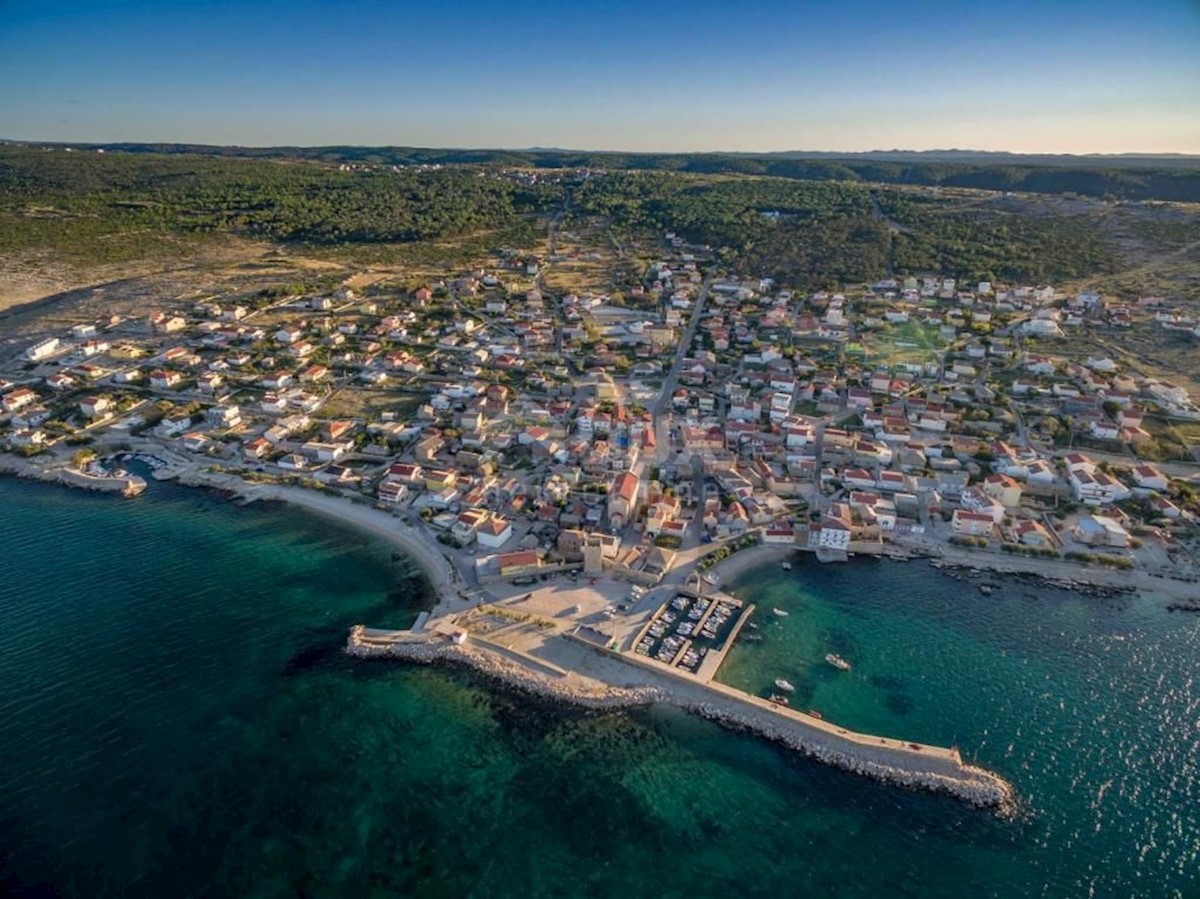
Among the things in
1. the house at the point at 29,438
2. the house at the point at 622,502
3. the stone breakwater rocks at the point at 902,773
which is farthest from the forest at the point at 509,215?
the stone breakwater rocks at the point at 902,773

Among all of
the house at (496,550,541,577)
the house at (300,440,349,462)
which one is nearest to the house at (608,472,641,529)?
the house at (496,550,541,577)

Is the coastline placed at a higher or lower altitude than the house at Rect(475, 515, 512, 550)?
lower

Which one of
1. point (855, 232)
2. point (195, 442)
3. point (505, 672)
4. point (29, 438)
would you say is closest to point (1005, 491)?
point (505, 672)

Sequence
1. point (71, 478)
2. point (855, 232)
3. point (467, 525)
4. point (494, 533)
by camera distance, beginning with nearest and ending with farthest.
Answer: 1. point (494, 533)
2. point (467, 525)
3. point (71, 478)
4. point (855, 232)

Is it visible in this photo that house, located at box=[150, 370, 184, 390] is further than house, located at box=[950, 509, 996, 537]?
Yes

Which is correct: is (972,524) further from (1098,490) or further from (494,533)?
(494,533)

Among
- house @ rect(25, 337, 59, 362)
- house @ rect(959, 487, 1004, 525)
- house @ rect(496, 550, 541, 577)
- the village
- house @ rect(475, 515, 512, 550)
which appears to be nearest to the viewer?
house @ rect(496, 550, 541, 577)

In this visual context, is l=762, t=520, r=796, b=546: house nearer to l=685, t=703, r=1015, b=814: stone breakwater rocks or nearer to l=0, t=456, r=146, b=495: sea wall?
l=685, t=703, r=1015, b=814: stone breakwater rocks
